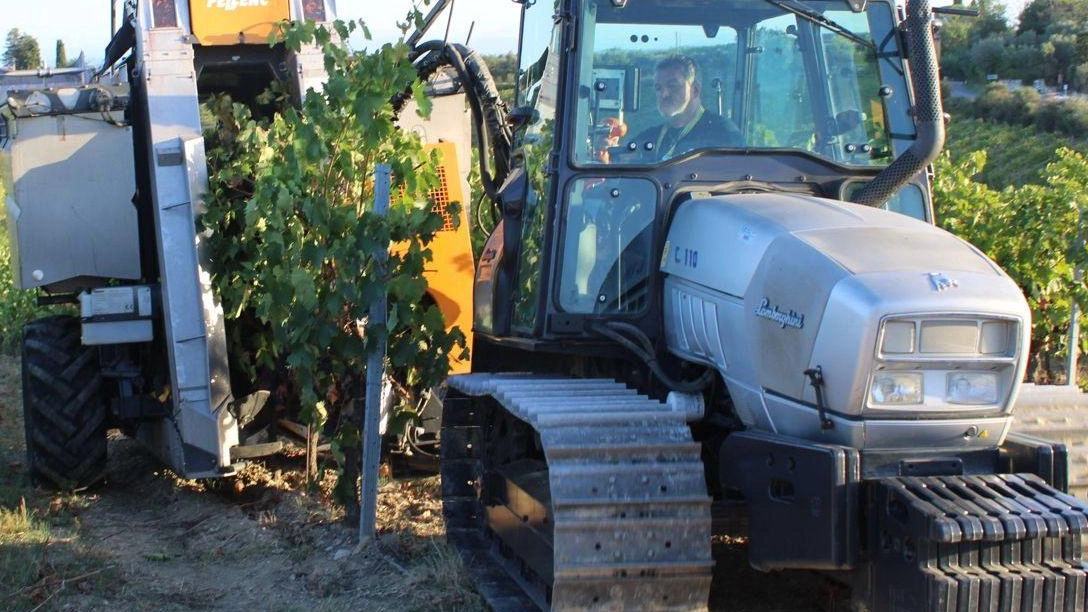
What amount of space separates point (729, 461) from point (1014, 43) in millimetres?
40069

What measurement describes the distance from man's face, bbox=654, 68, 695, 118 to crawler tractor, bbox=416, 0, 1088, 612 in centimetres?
1

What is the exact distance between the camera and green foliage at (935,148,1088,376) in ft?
31.8

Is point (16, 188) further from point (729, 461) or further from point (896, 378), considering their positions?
point (896, 378)

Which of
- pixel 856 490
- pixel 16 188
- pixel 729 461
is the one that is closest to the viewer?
pixel 856 490

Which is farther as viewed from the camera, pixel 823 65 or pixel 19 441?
pixel 19 441

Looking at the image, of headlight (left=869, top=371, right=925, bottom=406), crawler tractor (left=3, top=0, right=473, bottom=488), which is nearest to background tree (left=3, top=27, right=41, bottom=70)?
crawler tractor (left=3, top=0, right=473, bottom=488)

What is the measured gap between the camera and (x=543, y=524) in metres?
5.19

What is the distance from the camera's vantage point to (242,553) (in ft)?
21.6

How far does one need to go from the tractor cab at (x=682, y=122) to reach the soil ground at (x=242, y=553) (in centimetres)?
128

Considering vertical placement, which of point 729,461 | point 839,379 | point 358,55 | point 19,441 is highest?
point 358,55

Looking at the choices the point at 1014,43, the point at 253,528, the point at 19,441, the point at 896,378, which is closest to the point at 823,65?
the point at 896,378

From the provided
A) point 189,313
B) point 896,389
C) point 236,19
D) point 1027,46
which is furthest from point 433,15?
point 1027,46

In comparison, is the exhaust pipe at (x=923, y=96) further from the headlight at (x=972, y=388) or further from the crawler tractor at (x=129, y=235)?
the crawler tractor at (x=129, y=235)

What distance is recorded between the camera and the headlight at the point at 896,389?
4.16 metres
